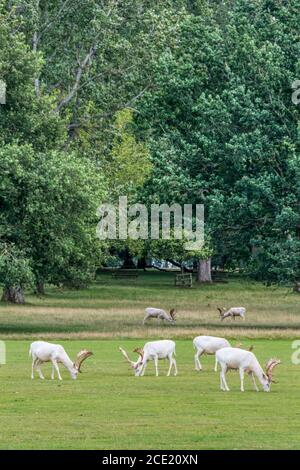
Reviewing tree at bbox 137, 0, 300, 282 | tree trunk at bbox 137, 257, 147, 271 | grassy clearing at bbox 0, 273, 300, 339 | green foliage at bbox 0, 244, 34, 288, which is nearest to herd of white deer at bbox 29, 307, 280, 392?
grassy clearing at bbox 0, 273, 300, 339

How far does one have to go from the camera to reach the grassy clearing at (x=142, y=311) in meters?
58.7

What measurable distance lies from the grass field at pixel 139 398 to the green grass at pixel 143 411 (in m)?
0.02

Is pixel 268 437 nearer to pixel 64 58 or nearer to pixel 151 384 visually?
pixel 151 384

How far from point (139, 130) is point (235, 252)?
9236mm

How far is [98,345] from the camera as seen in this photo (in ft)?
171

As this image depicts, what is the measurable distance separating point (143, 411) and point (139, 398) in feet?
7.80

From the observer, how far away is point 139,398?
111 feet

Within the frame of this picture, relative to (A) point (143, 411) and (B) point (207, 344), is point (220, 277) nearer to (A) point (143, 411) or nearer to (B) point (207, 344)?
(B) point (207, 344)

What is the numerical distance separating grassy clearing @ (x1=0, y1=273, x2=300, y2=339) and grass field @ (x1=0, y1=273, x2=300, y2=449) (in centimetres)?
16

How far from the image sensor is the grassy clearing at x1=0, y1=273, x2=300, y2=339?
2309 inches

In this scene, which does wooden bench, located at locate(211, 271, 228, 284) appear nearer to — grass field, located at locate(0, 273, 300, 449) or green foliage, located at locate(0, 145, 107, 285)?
grass field, located at locate(0, 273, 300, 449)

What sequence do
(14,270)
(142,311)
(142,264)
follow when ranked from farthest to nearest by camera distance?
(142,264) → (142,311) → (14,270)

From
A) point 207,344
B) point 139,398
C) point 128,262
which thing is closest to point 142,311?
point 207,344

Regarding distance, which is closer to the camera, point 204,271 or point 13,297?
point 13,297
